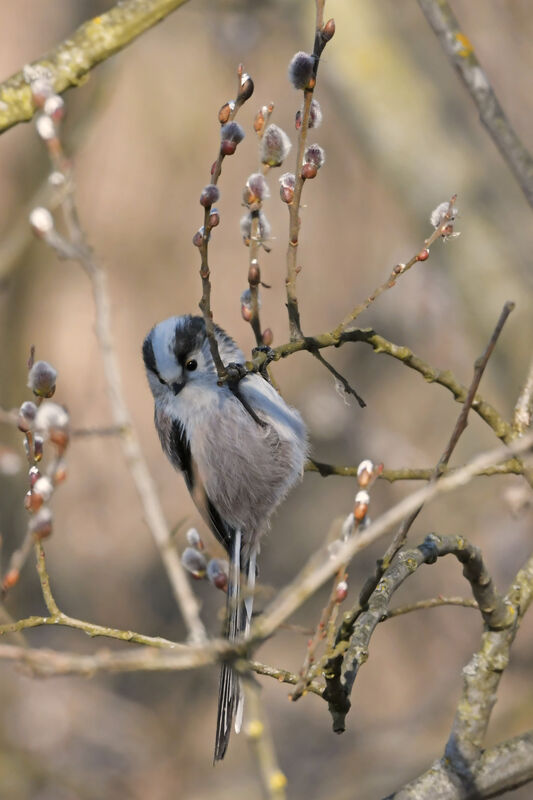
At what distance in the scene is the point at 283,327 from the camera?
5613 mm

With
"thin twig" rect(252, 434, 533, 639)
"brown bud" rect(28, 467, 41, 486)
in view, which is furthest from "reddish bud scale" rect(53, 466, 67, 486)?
"thin twig" rect(252, 434, 533, 639)

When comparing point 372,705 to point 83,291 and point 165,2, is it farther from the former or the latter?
point 165,2

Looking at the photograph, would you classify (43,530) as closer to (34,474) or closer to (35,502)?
(35,502)

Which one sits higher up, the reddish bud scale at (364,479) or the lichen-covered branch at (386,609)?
the reddish bud scale at (364,479)

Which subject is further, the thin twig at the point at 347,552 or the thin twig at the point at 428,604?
the thin twig at the point at 428,604

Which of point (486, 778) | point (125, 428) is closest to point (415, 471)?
point (486, 778)

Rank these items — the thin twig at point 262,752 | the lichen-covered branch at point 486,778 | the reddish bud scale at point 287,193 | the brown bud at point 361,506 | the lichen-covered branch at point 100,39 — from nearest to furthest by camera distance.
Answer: the thin twig at point 262,752 < the brown bud at point 361,506 < the lichen-covered branch at point 486,778 < the reddish bud scale at point 287,193 < the lichen-covered branch at point 100,39

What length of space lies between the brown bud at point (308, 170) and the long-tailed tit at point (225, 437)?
0.95 m

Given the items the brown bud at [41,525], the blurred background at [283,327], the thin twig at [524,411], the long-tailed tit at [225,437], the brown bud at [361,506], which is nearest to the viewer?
the brown bud at [41,525]

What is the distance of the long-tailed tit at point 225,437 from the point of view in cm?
282

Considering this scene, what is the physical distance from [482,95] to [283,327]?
12.2 ft

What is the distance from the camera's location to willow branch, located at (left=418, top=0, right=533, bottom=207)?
1.83m

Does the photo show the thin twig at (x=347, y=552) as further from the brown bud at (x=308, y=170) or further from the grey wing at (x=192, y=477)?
the grey wing at (x=192, y=477)

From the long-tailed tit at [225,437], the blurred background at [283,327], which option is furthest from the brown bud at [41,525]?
the blurred background at [283,327]
